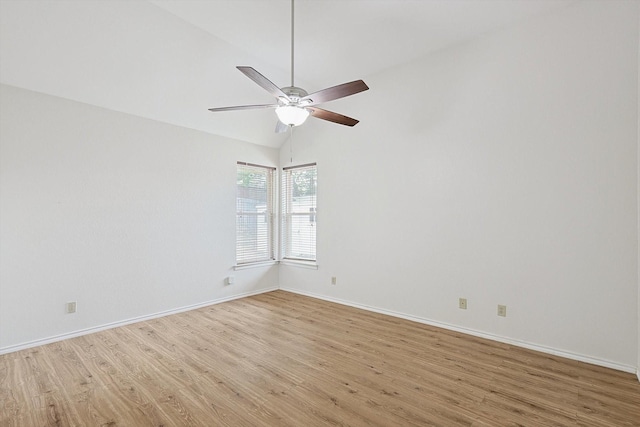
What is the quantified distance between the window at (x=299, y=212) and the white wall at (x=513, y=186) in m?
0.87

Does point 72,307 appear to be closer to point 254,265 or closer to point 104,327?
point 104,327

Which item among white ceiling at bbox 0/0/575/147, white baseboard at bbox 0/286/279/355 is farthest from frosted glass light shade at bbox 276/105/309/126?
white baseboard at bbox 0/286/279/355

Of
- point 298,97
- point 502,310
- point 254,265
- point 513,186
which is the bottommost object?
point 502,310

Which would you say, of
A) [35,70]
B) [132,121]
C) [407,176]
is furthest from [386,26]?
[35,70]

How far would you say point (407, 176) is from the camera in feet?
12.8

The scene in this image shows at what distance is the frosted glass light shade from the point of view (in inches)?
97.5

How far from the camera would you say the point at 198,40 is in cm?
329

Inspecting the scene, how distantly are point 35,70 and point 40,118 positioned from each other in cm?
47

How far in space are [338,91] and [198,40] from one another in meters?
2.04

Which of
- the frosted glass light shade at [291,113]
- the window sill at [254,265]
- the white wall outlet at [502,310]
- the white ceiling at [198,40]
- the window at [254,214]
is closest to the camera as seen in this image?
the frosted glass light shade at [291,113]

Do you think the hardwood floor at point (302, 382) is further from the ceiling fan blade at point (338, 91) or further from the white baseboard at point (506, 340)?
the ceiling fan blade at point (338, 91)

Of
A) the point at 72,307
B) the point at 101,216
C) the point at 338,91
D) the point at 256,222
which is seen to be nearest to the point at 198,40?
the point at 338,91

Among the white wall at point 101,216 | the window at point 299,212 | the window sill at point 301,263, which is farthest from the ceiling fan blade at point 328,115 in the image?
the window sill at point 301,263

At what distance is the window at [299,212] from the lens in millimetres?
5113
